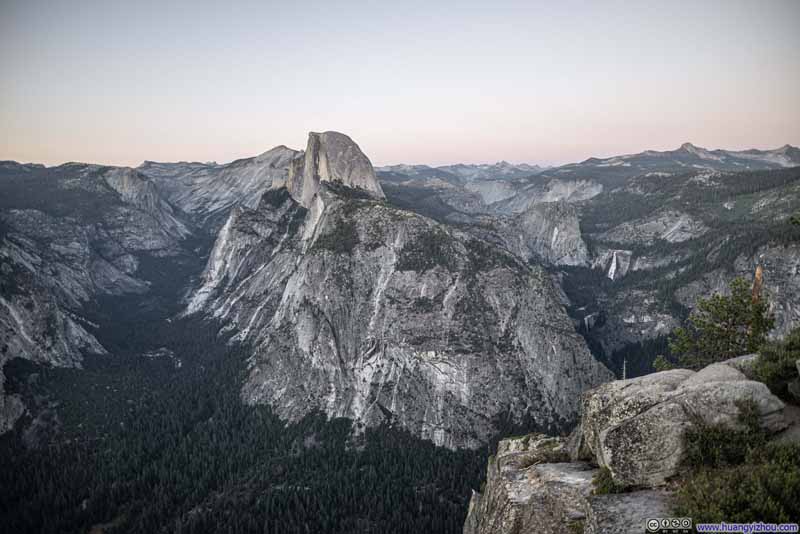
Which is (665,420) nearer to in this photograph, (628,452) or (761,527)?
(628,452)

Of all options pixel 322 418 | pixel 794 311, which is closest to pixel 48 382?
pixel 322 418

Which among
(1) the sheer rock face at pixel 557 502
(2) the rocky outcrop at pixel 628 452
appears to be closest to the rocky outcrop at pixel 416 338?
(1) the sheer rock face at pixel 557 502

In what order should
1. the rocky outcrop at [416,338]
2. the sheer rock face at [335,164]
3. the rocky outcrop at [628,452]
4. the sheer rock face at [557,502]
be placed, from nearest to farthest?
the sheer rock face at [557,502]
the rocky outcrop at [628,452]
the rocky outcrop at [416,338]
the sheer rock face at [335,164]

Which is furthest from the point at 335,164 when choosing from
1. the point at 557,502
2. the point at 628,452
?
the point at 628,452

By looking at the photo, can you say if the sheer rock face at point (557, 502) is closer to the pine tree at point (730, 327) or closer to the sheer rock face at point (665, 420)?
the sheer rock face at point (665, 420)

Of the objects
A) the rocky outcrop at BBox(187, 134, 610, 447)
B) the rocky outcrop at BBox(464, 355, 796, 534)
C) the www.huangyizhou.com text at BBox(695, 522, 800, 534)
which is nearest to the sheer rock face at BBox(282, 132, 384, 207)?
the rocky outcrop at BBox(187, 134, 610, 447)

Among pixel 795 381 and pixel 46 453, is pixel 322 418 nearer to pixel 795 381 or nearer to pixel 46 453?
pixel 46 453

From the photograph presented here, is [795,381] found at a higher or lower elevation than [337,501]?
higher
